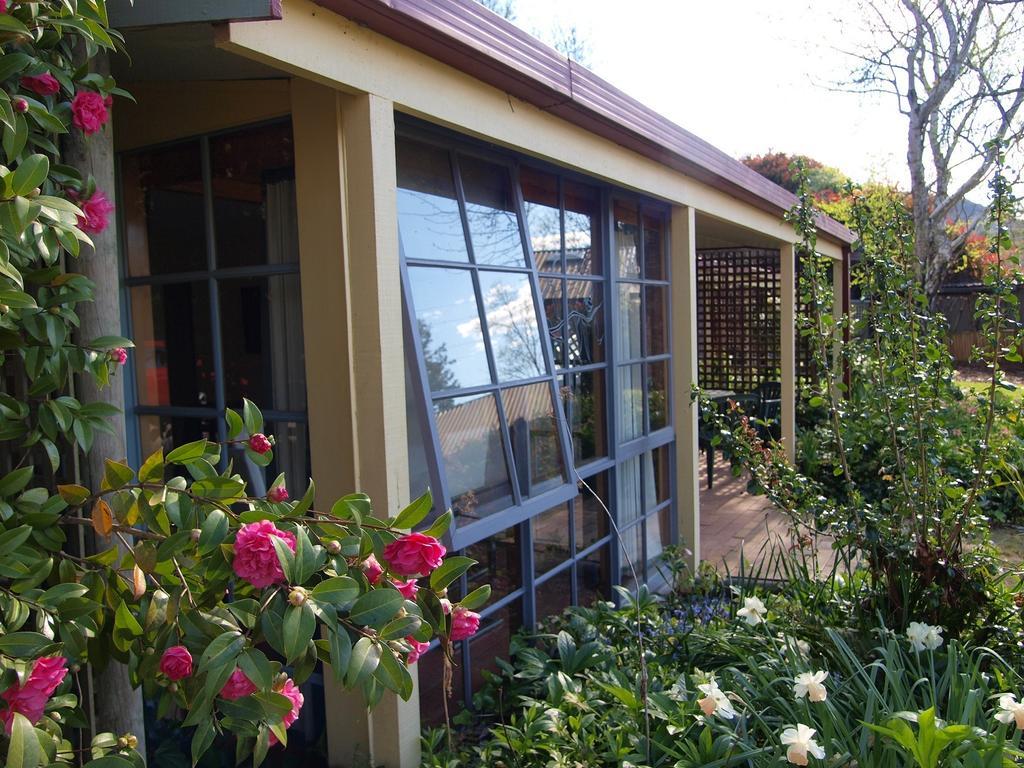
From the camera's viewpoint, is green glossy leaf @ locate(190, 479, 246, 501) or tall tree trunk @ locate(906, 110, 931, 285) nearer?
green glossy leaf @ locate(190, 479, 246, 501)

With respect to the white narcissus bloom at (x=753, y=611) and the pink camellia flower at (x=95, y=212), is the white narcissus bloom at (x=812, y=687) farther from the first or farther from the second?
the pink camellia flower at (x=95, y=212)

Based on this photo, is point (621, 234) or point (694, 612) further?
point (621, 234)

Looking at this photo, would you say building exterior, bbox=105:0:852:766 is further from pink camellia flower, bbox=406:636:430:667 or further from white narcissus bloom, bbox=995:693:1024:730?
white narcissus bloom, bbox=995:693:1024:730

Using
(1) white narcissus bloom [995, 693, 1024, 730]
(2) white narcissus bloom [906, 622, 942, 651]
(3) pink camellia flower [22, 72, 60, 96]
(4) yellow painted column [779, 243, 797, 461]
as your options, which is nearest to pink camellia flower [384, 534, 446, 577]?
(3) pink camellia flower [22, 72, 60, 96]

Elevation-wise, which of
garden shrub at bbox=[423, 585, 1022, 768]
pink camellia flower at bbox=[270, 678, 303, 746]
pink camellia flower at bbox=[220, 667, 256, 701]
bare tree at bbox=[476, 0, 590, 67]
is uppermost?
bare tree at bbox=[476, 0, 590, 67]

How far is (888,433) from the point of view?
139 inches

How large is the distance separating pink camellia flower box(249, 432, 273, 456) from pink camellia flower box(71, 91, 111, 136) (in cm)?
71

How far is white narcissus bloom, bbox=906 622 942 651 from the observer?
9.35ft

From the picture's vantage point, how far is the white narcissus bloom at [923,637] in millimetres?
2850

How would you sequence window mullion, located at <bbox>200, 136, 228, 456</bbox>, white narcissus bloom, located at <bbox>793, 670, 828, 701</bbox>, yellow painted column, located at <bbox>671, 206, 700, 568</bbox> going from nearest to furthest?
white narcissus bloom, located at <bbox>793, 670, 828, 701</bbox> < window mullion, located at <bbox>200, 136, 228, 456</bbox> < yellow painted column, located at <bbox>671, 206, 700, 568</bbox>

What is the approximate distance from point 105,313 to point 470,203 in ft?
5.92

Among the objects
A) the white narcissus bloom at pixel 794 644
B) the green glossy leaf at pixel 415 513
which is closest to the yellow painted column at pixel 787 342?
the white narcissus bloom at pixel 794 644

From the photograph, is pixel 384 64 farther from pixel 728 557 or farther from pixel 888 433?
pixel 728 557

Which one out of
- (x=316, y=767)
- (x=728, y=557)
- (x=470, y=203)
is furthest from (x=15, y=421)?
(x=728, y=557)
